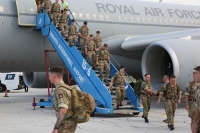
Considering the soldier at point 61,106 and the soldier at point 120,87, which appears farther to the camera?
the soldier at point 120,87

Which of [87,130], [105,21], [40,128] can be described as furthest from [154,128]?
[105,21]

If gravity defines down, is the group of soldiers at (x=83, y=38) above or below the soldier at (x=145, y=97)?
above

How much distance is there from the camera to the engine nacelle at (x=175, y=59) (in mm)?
10875

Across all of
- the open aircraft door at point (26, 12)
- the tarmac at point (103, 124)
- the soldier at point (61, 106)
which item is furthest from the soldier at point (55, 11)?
the soldier at point (61, 106)

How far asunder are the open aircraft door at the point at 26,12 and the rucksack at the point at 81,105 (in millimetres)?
8462

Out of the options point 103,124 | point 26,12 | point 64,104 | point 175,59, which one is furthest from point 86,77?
point 64,104

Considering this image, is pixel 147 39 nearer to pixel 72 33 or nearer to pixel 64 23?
pixel 72 33

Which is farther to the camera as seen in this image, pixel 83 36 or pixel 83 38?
pixel 83 36

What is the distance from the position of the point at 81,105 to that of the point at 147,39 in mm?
9686

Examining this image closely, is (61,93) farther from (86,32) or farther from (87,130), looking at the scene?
(86,32)

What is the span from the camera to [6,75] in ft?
90.4

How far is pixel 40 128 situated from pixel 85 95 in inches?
164

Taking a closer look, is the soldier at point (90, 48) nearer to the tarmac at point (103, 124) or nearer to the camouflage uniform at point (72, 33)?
the camouflage uniform at point (72, 33)

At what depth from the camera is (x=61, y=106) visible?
12.2 feet
